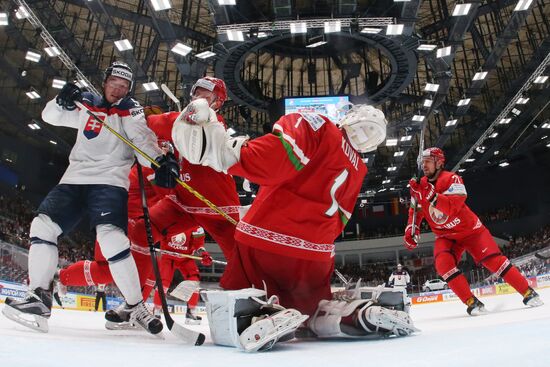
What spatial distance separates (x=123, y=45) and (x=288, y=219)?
9.25 metres

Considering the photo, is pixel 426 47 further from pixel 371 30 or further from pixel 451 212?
pixel 451 212

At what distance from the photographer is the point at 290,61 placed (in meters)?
14.5

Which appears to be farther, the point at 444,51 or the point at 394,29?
the point at 444,51

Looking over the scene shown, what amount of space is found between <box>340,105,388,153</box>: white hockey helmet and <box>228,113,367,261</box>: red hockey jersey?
5cm

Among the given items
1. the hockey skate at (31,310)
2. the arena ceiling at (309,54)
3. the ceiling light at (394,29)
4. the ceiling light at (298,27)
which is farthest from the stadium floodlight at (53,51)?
the hockey skate at (31,310)

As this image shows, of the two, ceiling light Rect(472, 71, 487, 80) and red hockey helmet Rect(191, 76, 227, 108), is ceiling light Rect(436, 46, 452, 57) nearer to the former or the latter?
ceiling light Rect(472, 71, 487, 80)

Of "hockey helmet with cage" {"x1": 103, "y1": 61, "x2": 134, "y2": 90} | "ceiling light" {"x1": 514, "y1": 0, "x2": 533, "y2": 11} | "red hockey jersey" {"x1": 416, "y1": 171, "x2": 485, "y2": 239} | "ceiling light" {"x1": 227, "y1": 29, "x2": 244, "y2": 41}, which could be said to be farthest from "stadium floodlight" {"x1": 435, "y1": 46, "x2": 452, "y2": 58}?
"hockey helmet with cage" {"x1": 103, "y1": 61, "x2": 134, "y2": 90}

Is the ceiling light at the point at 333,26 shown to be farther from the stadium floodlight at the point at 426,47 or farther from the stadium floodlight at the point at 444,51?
the stadium floodlight at the point at 444,51

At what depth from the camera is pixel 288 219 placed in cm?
188

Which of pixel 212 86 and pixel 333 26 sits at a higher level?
pixel 333 26

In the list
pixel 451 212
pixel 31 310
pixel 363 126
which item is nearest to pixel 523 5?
pixel 451 212

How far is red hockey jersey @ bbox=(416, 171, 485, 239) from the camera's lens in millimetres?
3852

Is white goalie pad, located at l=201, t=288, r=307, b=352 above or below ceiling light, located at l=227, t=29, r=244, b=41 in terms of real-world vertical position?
below

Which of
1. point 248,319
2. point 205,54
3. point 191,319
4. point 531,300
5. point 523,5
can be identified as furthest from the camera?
point 205,54
